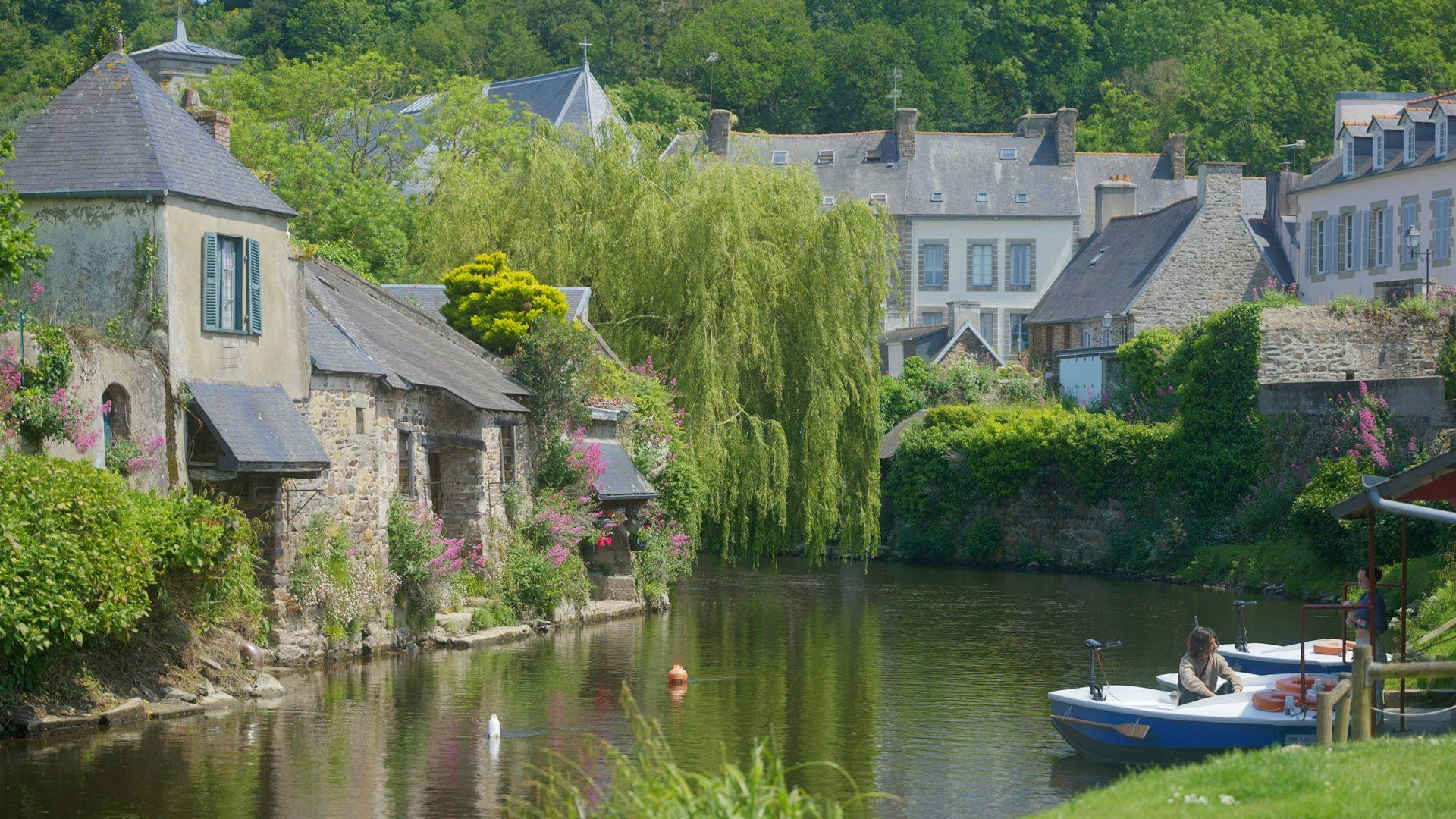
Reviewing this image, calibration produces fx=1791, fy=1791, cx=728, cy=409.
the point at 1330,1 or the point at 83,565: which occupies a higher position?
the point at 1330,1

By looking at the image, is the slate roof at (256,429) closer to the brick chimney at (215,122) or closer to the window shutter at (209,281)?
the window shutter at (209,281)

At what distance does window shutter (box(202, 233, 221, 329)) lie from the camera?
21.3m

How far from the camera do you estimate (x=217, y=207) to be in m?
21.6

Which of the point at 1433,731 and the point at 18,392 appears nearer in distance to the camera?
the point at 1433,731

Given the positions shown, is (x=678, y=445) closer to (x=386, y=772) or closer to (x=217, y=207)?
(x=217, y=207)

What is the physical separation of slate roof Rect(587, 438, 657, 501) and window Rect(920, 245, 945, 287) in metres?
31.7

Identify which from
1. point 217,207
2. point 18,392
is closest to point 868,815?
point 18,392

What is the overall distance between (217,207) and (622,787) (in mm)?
13058

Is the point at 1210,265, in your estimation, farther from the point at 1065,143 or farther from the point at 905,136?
the point at 905,136

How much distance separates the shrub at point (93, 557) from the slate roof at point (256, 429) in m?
1.65

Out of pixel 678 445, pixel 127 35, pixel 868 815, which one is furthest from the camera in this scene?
pixel 127 35

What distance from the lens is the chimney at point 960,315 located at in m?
54.2

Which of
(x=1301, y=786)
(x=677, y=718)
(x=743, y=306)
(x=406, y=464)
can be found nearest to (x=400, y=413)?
(x=406, y=464)

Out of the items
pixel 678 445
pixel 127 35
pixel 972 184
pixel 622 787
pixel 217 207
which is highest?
pixel 127 35
